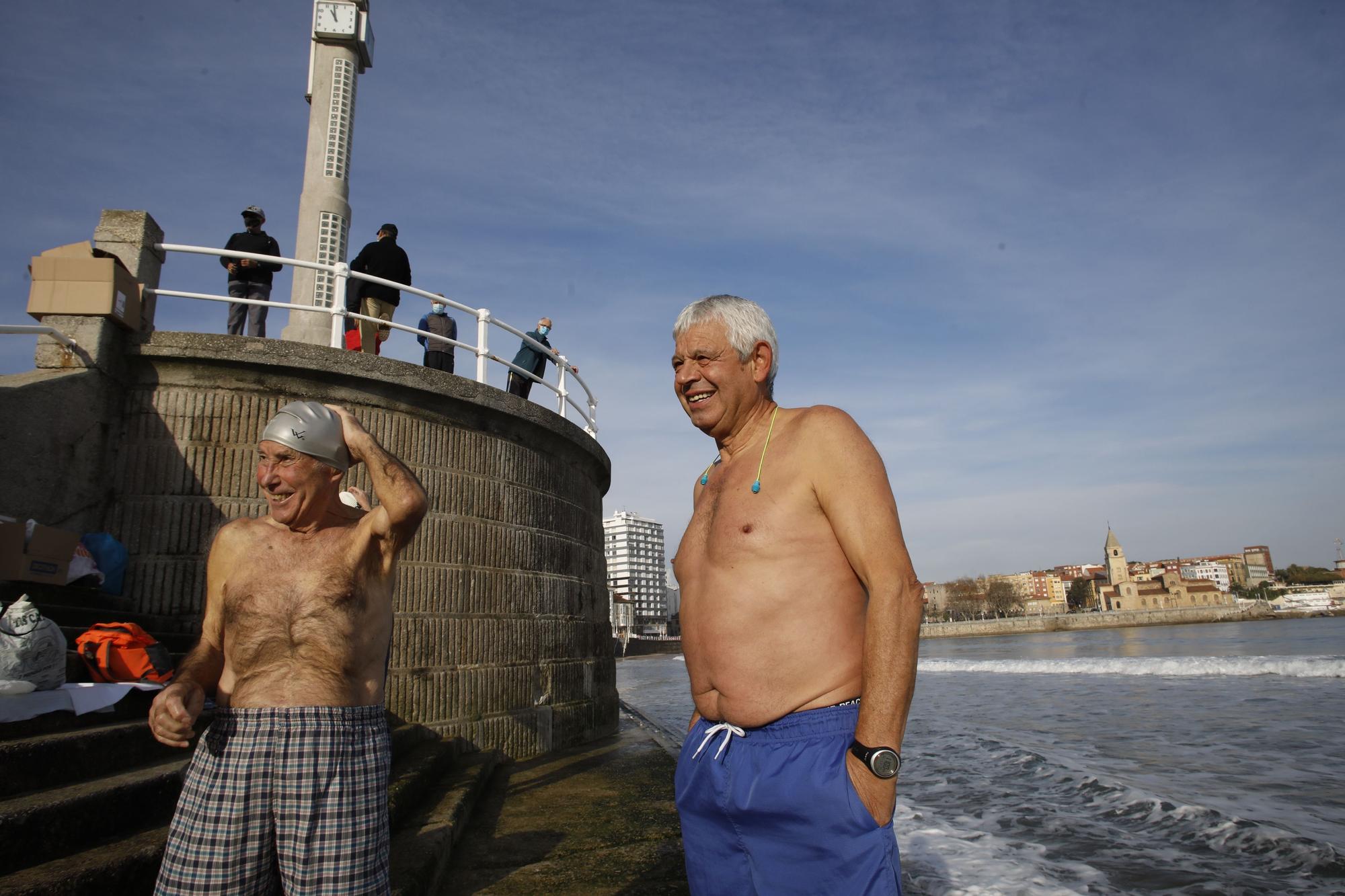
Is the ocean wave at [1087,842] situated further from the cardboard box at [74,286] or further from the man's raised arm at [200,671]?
the cardboard box at [74,286]

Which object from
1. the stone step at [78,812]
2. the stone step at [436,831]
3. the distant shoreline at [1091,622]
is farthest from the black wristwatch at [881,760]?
the distant shoreline at [1091,622]

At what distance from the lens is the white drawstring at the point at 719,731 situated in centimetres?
186

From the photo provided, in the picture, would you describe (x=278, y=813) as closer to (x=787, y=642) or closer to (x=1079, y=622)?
(x=787, y=642)

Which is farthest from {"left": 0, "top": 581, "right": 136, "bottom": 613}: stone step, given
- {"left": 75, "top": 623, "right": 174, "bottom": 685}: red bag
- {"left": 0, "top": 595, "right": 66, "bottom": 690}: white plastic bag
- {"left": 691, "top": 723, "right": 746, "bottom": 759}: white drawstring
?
{"left": 691, "top": 723, "right": 746, "bottom": 759}: white drawstring

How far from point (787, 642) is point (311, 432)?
4.71 ft

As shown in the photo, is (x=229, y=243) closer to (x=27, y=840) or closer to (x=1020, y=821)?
(x=27, y=840)

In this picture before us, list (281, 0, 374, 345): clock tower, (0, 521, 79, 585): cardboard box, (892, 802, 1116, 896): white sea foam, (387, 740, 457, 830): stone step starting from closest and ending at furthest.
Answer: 1. (387, 740, 457, 830): stone step
2. (0, 521, 79, 585): cardboard box
3. (892, 802, 1116, 896): white sea foam
4. (281, 0, 374, 345): clock tower

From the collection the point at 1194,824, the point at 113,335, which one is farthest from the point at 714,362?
the point at 1194,824

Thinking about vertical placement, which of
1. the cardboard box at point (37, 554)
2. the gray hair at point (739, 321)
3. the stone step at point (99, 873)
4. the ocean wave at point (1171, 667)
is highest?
the gray hair at point (739, 321)

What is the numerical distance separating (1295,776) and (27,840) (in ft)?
32.8

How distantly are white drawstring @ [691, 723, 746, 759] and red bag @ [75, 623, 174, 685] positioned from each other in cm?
350

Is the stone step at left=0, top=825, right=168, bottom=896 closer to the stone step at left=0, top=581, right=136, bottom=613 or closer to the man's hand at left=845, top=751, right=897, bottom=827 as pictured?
the stone step at left=0, top=581, right=136, bottom=613

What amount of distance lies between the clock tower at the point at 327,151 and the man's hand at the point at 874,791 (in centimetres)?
917

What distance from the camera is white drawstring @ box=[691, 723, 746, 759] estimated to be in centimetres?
186
